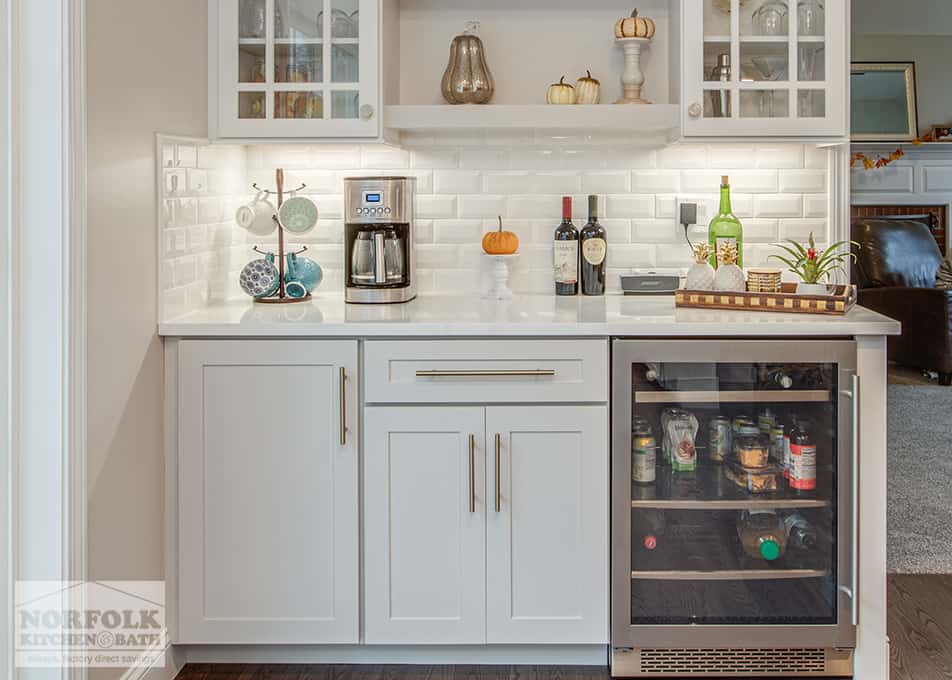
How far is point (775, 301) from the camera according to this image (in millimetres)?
2609

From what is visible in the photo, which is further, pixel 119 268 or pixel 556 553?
pixel 556 553

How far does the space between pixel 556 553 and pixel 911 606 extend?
3.96 ft

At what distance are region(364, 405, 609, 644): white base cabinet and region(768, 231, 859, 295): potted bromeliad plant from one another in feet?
2.27

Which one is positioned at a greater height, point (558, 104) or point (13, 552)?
point (558, 104)

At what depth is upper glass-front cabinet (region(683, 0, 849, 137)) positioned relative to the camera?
2.76 m

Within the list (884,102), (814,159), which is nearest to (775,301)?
(814,159)

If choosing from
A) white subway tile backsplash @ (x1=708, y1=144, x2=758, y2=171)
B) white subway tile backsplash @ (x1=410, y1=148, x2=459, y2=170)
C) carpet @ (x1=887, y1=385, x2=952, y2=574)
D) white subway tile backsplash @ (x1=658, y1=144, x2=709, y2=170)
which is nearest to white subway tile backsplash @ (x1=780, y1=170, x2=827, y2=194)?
white subway tile backsplash @ (x1=708, y1=144, x2=758, y2=171)

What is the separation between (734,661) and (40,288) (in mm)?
1825

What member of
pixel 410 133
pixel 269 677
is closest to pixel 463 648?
pixel 269 677

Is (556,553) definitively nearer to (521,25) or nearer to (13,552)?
(13,552)

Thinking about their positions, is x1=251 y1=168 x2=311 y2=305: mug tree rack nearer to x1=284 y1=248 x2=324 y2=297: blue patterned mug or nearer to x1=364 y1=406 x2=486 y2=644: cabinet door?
x1=284 y1=248 x2=324 y2=297: blue patterned mug

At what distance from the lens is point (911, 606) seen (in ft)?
9.66

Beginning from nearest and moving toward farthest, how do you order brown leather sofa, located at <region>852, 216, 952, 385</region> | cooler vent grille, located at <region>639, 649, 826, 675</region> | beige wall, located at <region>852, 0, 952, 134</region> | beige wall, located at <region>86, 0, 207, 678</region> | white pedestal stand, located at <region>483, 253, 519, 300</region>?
beige wall, located at <region>86, 0, 207, 678</region>
cooler vent grille, located at <region>639, 649, 826, 675</region>
white pedestal stand, located at <region>483, 253, 519, 300</region>
brown leather sofa, located at <region>852, 216, 952, 385</region>
beige wall, located at <region>852, 0, 952, 134</region>

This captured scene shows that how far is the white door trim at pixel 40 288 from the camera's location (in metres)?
1.88
